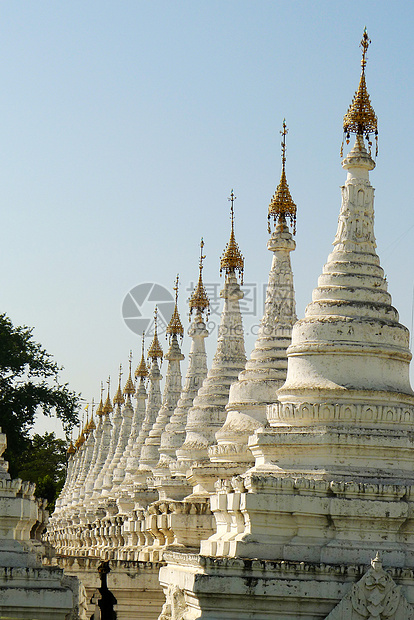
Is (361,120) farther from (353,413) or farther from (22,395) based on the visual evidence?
(22,395)

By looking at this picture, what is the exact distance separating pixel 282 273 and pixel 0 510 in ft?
33.8

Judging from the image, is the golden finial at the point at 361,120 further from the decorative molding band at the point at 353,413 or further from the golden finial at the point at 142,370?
the golden finial at the point at 142,370

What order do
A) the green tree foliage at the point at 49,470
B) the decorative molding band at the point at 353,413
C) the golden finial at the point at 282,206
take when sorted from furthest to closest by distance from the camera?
the green tree foliage at the point at 49,470, the golden finial at the point at 282,206, the decorative molding band at the point at 353,413

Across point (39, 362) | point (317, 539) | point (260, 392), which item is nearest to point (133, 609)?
point (260, 392)

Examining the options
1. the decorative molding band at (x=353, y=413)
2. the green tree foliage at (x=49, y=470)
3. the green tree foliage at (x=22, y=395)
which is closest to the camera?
the decorative molding band at (x=353, y=413)

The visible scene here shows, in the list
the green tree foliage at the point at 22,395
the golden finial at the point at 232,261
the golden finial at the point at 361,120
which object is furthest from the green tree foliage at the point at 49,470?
the golden finial at the point at 361,120

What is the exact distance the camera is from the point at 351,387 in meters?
25.1

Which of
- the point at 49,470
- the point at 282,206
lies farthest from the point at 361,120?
the point at 49,470

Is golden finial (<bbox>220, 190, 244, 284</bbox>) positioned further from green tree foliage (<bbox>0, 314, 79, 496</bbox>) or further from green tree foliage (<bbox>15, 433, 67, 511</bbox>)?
green tree foliage (<bbox>15, 433, 67, 511</bbox>)

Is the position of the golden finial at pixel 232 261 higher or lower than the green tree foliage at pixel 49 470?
lower

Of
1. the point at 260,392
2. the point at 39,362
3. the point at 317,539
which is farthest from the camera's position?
the point at 39,362

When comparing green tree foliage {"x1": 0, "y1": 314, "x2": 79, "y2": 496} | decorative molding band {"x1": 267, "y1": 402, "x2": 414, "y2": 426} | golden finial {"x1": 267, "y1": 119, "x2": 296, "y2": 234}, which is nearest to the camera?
decorative molding band {"x1": 267, "y1": 402, "x2": 414, "y2": 426}

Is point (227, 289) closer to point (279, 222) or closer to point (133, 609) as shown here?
point (279, 222)

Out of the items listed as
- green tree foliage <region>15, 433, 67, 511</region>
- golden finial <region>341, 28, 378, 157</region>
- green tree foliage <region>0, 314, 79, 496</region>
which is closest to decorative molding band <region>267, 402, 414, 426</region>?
golden finial <region>341, 28, 378, 157</region>
